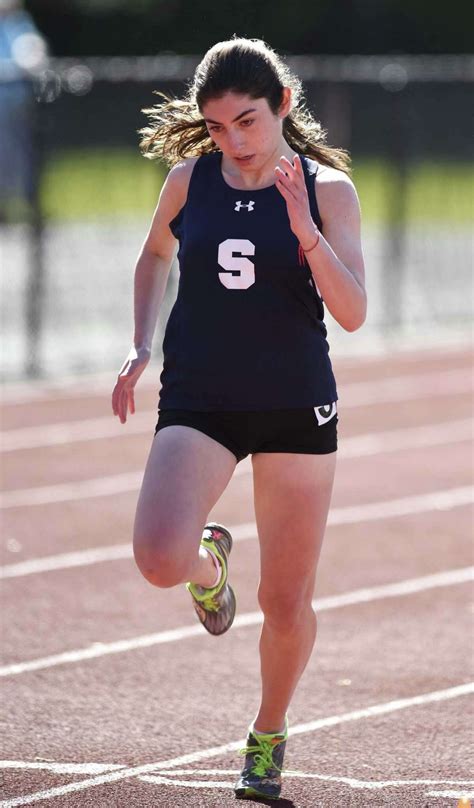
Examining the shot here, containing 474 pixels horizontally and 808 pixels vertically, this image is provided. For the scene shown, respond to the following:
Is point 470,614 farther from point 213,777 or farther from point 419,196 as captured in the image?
point 419,196

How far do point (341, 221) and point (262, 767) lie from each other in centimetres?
165

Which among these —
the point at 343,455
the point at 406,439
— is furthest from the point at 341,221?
the point at 406,439

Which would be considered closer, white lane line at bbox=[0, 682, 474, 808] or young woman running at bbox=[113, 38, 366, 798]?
young woman running at bbox=[113, 38, 366, 798]

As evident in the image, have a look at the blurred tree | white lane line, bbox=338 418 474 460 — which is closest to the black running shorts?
white lane line, bbox=338 418 474 460

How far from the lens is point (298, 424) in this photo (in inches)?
189

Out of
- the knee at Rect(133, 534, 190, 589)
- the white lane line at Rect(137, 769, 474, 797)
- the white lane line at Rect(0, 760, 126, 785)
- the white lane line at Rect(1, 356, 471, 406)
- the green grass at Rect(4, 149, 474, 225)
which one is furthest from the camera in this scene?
the green grass at Rect(4, 149, 474, 225)

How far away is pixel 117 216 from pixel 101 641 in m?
14.5

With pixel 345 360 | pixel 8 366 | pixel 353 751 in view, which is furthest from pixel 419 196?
pixel 353 751

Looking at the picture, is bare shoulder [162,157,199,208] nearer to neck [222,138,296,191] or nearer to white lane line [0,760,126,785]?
neck [222,138,296,191]

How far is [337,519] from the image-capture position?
360 inches

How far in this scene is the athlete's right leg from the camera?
4.59 metres

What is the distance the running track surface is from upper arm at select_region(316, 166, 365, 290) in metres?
1.59

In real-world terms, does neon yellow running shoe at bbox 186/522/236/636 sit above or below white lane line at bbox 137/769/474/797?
above

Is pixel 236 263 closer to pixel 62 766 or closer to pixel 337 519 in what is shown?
pixel 62 766
